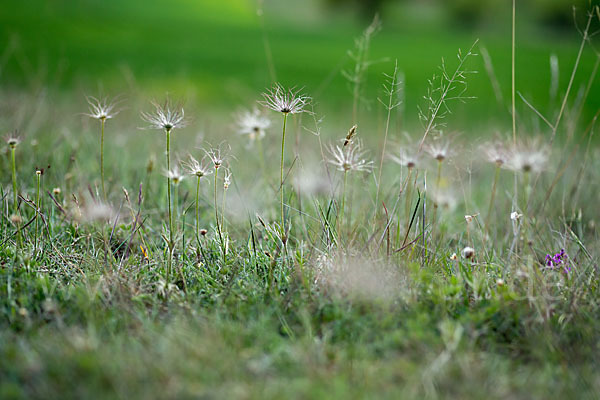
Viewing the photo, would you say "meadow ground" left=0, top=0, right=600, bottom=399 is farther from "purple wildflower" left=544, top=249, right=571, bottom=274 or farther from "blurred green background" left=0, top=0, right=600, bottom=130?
"blurred green background" left=0, top=0, right=600, bottom=130

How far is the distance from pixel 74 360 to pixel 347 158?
133 cm

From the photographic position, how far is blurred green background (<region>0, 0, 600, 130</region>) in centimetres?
757

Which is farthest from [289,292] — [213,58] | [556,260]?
[213,58]

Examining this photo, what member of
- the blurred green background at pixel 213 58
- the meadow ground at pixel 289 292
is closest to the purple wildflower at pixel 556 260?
→ the meadow ground at pixel 289 292

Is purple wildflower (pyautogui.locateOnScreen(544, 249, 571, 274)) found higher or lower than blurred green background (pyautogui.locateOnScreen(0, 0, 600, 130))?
lower

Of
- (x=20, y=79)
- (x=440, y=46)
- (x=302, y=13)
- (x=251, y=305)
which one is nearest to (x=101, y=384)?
(x=251, y=305)

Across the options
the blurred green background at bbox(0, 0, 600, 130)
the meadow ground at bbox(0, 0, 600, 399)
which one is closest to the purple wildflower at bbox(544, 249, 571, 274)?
the meadow ground at bbox(0, 0, 600, 399)

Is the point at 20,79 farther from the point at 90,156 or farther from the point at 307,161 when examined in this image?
the point at 307,161

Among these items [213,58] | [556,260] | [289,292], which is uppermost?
[213,58]

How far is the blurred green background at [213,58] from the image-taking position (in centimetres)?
757

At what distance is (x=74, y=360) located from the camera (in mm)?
1536

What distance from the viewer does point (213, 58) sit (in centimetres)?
1388

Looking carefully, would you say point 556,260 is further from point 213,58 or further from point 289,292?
point 213,58

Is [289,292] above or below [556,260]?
below
